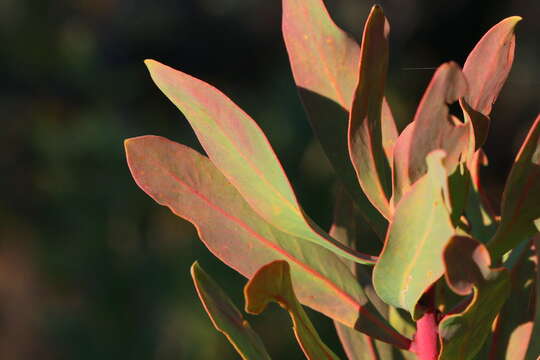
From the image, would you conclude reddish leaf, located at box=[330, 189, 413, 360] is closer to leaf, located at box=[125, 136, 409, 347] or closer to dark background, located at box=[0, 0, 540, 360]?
leaf, located at box=[125, 136, 409, 347]

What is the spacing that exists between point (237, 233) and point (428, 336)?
13 centimetres

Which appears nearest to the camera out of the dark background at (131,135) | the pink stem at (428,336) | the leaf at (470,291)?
the leaf at (470,291)

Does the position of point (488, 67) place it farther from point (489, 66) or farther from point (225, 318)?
point (225, 318)

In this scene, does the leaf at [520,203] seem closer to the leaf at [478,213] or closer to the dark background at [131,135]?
the leaf at [478,213]

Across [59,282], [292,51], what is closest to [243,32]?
[59,282]

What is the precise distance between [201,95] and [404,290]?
16 centimetres

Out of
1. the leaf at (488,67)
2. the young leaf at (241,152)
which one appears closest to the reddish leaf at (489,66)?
the leaf at (488,67)

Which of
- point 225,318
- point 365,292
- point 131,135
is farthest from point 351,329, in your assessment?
point 131,135

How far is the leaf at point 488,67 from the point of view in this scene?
1.37ft

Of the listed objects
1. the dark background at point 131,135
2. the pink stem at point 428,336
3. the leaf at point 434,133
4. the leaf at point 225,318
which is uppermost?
the leaf at point 434,133

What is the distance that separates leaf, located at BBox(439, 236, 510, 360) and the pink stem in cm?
2

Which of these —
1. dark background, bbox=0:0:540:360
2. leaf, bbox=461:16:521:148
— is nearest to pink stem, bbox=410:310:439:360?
leaf, bbox=461:16:521:148

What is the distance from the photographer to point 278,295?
0.39m

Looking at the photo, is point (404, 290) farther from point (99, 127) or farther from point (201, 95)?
point (99, 127)
